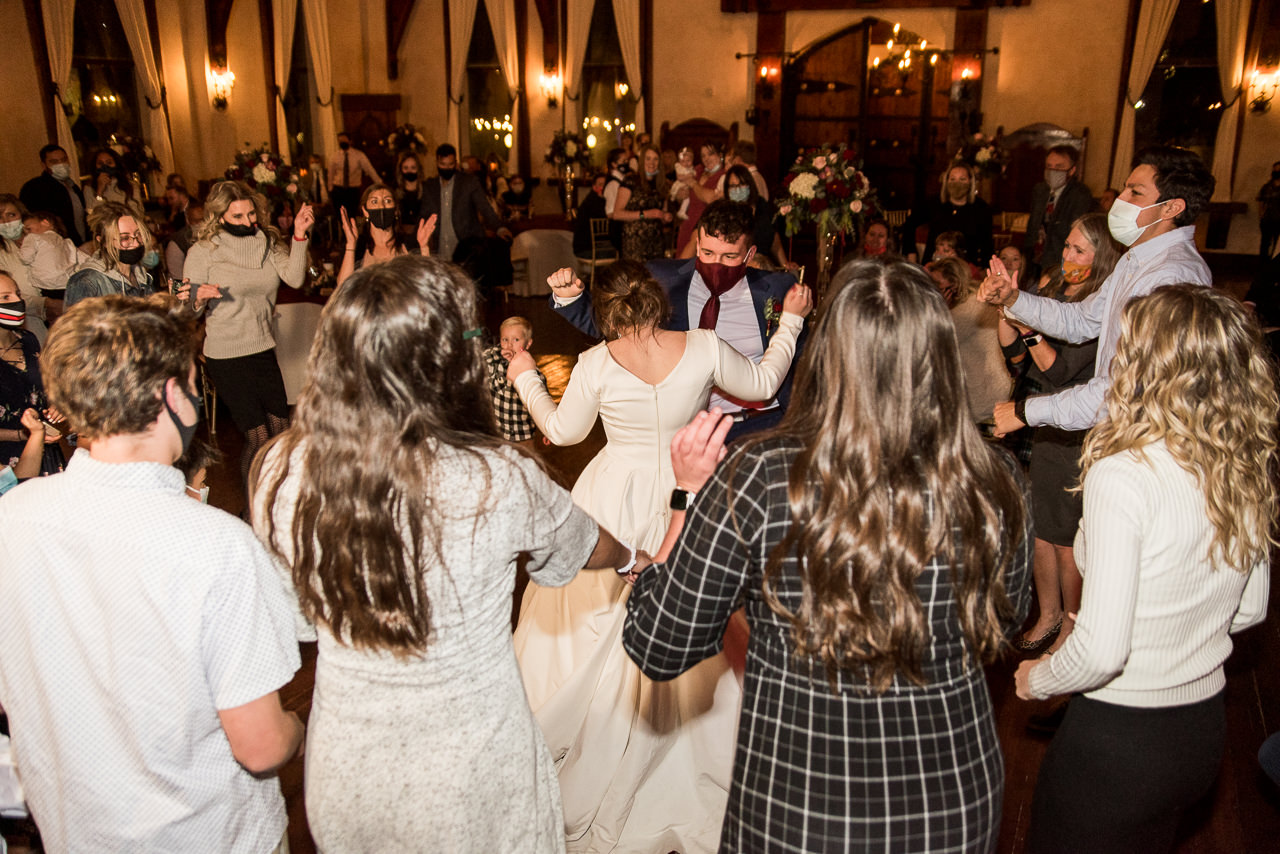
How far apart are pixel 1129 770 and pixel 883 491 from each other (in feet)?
2.75

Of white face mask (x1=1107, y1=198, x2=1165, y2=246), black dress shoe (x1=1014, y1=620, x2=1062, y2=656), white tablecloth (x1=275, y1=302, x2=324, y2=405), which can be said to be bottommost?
black dress shoe (x1=1014, y1=620, x2=1062, y2=656)

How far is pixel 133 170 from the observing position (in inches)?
421

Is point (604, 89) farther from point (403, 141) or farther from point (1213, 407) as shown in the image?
point (1213, 407)

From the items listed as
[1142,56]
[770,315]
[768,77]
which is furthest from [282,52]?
[770,315]

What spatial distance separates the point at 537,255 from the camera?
984 cm

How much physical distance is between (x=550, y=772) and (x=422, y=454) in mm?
598

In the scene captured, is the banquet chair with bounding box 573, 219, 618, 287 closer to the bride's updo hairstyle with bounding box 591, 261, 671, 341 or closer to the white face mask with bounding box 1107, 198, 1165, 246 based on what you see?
the white face mask with bounding box 1107, 198, 1165, 246

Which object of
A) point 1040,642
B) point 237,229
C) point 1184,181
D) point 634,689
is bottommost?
point 1040,642

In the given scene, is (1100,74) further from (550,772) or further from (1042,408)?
(550,772)

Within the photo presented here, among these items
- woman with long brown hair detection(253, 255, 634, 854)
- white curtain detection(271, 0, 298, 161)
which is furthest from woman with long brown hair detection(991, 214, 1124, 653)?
white curtain detection(271, 0, 298, 161)

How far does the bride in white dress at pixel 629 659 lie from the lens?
2.35 m

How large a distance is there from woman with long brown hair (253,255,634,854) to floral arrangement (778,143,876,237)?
3.59m

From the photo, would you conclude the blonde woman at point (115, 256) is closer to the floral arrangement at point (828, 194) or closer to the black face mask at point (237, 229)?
the black face mask at point (237, 229)

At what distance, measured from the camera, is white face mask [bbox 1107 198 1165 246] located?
2701 millimetres
